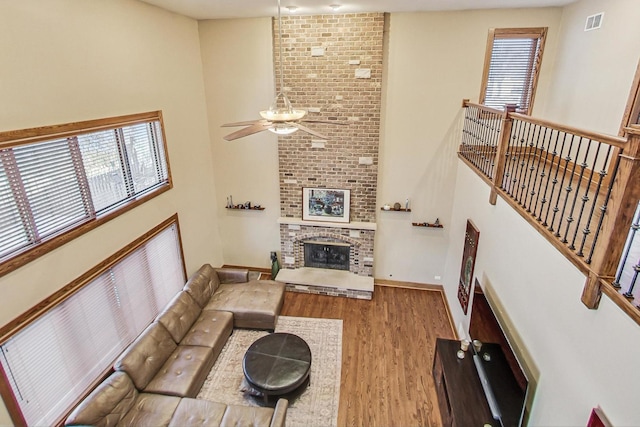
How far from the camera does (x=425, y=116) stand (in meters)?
5.29

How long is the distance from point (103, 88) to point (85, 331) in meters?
2.51

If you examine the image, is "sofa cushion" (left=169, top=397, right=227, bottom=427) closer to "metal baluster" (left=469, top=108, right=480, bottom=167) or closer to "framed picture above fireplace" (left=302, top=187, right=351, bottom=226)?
"framed picture above fireplace" (left=302, top=187, right=351, bottom=226)

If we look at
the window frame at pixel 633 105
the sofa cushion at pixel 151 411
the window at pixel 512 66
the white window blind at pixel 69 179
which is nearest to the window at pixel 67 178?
the white window blind at pixel 69 179

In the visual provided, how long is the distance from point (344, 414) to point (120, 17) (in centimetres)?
507

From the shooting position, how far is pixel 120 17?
3.76 metres

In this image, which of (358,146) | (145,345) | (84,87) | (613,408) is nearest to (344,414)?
(145,345)

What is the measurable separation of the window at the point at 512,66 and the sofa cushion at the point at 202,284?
4.95 m

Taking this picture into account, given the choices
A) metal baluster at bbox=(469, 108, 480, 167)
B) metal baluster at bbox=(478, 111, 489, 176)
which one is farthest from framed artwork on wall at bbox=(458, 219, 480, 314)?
metal baluster at bbox=(469, 108, 480, 167)

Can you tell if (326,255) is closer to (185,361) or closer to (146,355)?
(185,361)

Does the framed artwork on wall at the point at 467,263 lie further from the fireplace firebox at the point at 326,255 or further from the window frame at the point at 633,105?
the fireplace firebox at the point at 326,255

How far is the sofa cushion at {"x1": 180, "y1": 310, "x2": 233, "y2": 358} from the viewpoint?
4363mm

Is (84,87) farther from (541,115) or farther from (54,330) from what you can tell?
(541,115)

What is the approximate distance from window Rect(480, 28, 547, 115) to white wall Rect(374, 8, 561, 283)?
0.32ft

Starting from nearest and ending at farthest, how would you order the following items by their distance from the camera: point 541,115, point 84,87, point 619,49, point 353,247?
point 84,87
point 619,49
point 541,115
point 353,247
